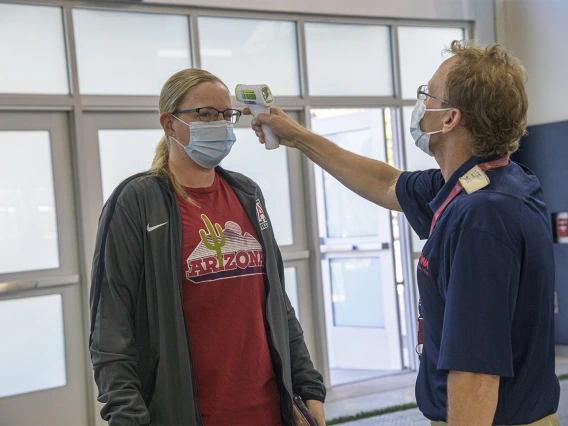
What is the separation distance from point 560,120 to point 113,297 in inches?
209

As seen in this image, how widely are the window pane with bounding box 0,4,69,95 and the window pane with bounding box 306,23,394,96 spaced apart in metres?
1.92

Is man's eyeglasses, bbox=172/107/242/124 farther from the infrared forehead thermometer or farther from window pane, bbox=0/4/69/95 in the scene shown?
window pane, bbox=0/4/69/95

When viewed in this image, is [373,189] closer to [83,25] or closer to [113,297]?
[113,297]

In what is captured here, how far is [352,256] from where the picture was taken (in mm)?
6207

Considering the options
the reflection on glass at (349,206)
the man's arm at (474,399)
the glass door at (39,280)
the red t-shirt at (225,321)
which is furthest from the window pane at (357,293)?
the man's arm at (474,399)

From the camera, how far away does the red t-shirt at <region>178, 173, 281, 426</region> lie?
1770 mm

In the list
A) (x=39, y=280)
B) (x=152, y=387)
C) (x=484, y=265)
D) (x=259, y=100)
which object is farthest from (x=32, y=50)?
(x=484, y=265)

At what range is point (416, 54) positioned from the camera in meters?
5.93

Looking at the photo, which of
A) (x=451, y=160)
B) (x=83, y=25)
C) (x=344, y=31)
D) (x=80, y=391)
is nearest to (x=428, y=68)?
(x=344, y=31)

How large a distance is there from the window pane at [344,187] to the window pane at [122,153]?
1.95m

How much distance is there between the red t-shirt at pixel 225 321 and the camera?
1770 mm

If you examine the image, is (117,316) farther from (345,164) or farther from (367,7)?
(367,7)

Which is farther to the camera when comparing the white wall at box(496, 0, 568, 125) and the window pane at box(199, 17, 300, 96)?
the white wall at box(496, 0, 568, 125)

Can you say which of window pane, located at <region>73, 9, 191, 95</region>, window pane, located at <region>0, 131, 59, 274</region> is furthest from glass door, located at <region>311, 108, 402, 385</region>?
window pane, located at <region>0, 131, 59, 274</region>
